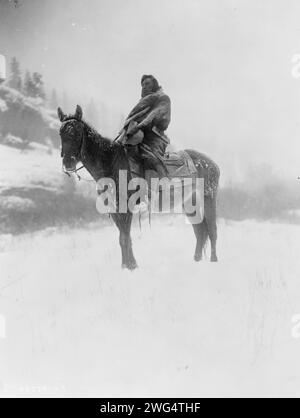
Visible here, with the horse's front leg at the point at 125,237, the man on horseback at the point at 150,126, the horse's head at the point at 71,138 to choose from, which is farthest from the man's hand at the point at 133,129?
the horse's front leg at the point at 125,237

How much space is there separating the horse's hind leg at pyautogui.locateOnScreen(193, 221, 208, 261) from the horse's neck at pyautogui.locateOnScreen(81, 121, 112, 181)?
7.42 ft

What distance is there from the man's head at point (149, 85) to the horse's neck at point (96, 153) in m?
1.43

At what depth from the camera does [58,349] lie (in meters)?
5.09

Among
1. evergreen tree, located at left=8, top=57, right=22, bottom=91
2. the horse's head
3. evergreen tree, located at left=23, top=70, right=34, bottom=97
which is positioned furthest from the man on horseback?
evergreen tree, located at left=23, top=70, right=34, bottom=97

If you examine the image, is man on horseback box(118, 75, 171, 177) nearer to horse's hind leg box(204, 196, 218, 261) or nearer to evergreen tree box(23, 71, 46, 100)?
horse's hind leg box(204, 196, 218, 261)

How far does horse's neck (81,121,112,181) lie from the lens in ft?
21.6

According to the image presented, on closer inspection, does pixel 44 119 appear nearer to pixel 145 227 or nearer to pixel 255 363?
pixel 145 227

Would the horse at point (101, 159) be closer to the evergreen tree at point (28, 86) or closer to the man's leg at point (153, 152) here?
the man's leg at point (153, 152)

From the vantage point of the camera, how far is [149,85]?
7.44 metres

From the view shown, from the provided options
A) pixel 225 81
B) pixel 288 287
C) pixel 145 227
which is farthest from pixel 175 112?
pixel 288 287

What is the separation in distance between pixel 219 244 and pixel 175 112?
5794 millimetres

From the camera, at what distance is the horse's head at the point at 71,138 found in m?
6.24

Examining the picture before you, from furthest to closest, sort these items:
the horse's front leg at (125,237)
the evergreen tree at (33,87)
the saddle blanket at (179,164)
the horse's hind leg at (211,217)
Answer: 1. the evergreen tree at (33,87)
2. the horse's hind leg at (211,217)
3. the saddle blanket at (179,164)
4. the horse's front leg at (125,237)
